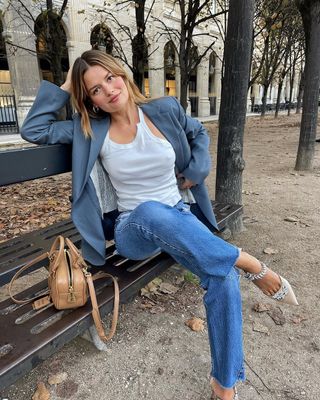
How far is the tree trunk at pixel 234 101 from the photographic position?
131 inches

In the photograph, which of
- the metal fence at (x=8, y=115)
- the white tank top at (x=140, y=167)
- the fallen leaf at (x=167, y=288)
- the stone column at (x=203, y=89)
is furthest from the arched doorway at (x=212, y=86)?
the white tank top at (x=140, y=167)

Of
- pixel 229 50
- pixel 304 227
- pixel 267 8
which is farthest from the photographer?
pixel 267 8

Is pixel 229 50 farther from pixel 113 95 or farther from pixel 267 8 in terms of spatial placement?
pixel 267 8

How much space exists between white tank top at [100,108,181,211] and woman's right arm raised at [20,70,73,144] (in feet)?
0.87

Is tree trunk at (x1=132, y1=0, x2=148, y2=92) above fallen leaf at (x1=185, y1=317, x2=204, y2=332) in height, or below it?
above

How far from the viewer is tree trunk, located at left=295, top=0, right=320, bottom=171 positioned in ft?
19.4

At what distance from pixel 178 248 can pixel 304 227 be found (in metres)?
2.63

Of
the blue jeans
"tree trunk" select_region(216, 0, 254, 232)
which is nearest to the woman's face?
the blue jeans

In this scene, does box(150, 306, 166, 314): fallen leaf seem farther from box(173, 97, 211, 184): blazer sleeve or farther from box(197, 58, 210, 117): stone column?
box(197, 58, 210, 117): stone column

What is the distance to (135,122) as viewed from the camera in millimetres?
2252

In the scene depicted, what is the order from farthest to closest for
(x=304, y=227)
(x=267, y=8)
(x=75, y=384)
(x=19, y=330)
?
(x=267, y=8)
(x=304, y=227)
(x=75, y=384)
(x=19, y=330)

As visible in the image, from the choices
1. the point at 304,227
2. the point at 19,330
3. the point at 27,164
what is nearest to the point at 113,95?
the point at 27,164

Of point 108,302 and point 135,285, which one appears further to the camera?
point 135,285

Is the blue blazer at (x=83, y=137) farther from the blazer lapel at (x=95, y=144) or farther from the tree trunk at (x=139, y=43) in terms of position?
the tree trunk at (x=139, y=43)
